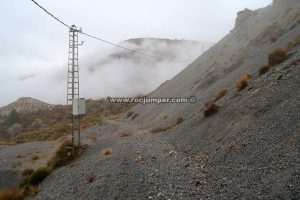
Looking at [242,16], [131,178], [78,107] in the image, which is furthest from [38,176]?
[242,16]

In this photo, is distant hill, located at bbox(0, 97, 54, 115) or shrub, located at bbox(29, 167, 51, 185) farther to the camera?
distant hill, located at bbox(0, 97, 54, 115)

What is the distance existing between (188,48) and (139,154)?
141 m

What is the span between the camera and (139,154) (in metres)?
19.3

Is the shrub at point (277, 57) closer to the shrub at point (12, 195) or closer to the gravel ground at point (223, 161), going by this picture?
the gravel ground at point (223, 161)

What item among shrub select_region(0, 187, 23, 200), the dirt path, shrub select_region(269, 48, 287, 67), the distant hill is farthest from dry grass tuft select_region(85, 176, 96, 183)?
the distant hill

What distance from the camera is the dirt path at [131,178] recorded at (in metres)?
12.0

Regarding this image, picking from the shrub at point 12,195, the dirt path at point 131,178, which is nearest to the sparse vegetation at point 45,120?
the shrub at point 12,195

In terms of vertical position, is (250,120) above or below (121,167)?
above

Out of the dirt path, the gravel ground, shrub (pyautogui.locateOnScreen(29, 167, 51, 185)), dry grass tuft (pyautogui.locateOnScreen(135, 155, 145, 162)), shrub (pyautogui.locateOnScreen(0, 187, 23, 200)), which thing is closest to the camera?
the gravel ground

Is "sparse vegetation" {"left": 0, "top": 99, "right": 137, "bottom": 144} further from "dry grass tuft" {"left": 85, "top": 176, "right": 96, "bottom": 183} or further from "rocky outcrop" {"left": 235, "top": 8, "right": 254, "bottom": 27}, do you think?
"dry grass tuft" {"left": 85, "top": 176, "right": 96, "bottom": 183}

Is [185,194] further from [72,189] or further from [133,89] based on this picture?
[133,89]

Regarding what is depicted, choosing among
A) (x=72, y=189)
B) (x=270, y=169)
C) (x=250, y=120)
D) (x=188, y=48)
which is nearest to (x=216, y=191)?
(x=270, y=169)

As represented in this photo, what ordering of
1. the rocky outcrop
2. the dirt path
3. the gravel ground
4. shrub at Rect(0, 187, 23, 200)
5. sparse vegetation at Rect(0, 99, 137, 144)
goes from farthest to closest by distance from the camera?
sparse vegetation at Rect(0, 99, 137, 144) < the rocky outcrop < shrub at Rect(0, 187, 23, 200) < the dirt path < the gravel ground

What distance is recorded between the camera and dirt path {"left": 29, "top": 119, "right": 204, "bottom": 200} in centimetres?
1204
